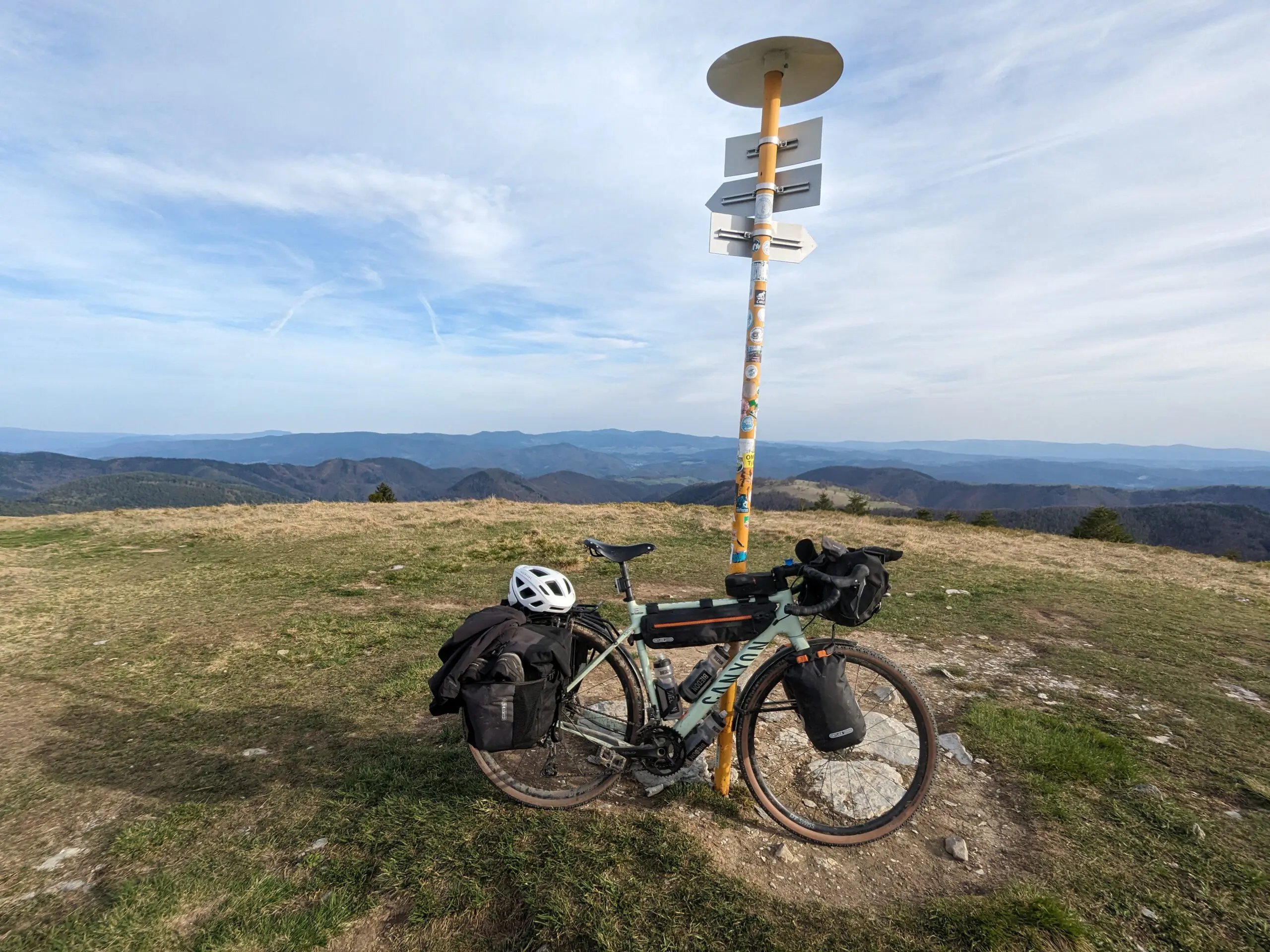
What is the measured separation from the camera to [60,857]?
369 cm

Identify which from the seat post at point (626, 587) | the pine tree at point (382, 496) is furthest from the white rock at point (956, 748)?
the pine tree at point (382, 496)

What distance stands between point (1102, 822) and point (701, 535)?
14.0 meters

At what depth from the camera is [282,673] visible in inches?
266

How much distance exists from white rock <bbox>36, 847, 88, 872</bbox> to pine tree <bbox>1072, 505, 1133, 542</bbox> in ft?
151

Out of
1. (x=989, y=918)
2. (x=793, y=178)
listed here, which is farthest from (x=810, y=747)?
(x=793, y=178)

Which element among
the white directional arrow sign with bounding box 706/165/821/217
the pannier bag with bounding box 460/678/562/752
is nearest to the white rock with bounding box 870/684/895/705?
the pannier bag with bounding box 460/678/562/752

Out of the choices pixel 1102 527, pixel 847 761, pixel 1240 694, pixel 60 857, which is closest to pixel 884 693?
pixel 847 761

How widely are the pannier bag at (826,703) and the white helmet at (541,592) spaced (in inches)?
71.6

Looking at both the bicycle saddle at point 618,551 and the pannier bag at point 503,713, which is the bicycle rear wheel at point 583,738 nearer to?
the pannier bag at point 503,713

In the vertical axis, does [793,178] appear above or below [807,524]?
above

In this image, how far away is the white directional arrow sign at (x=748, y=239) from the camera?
14.7ft

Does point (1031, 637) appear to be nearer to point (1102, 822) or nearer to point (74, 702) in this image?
point (1102, 822)

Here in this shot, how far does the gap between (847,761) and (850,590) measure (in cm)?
208

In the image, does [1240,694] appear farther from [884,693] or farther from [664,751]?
[664,751]
